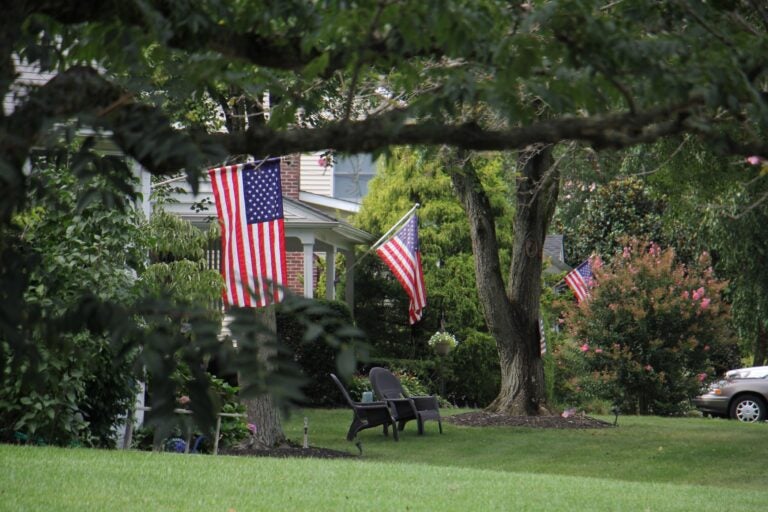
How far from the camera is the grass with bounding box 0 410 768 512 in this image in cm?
822

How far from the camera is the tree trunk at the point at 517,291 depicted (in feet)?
62.4

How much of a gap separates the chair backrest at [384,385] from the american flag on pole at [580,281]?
5.73 meters

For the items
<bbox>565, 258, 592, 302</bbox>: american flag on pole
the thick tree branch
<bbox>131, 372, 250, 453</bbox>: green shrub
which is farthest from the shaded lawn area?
the thick tree branch

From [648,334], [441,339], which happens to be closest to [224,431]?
[441,339]

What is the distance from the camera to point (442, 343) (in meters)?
23.3

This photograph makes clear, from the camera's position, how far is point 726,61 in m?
3.77

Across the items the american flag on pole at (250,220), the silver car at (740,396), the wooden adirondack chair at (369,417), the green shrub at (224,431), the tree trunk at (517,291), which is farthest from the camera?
the silver car at (740,396)

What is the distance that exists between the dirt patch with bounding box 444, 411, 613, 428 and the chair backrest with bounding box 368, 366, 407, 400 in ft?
3.84

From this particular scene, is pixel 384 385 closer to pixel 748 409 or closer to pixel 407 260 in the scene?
pixel 407 260

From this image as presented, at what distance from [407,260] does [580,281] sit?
7110mm

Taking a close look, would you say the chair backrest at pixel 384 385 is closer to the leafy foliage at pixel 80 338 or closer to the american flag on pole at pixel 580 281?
the american flag on pole at pixel 580 281

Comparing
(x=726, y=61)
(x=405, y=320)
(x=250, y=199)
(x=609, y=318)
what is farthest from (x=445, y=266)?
(x=726, y=61)

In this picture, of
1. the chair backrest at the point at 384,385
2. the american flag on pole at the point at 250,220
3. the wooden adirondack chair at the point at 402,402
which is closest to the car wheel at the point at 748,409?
the wooden adirondack chair at the point at 402,402

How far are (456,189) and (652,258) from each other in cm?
518
